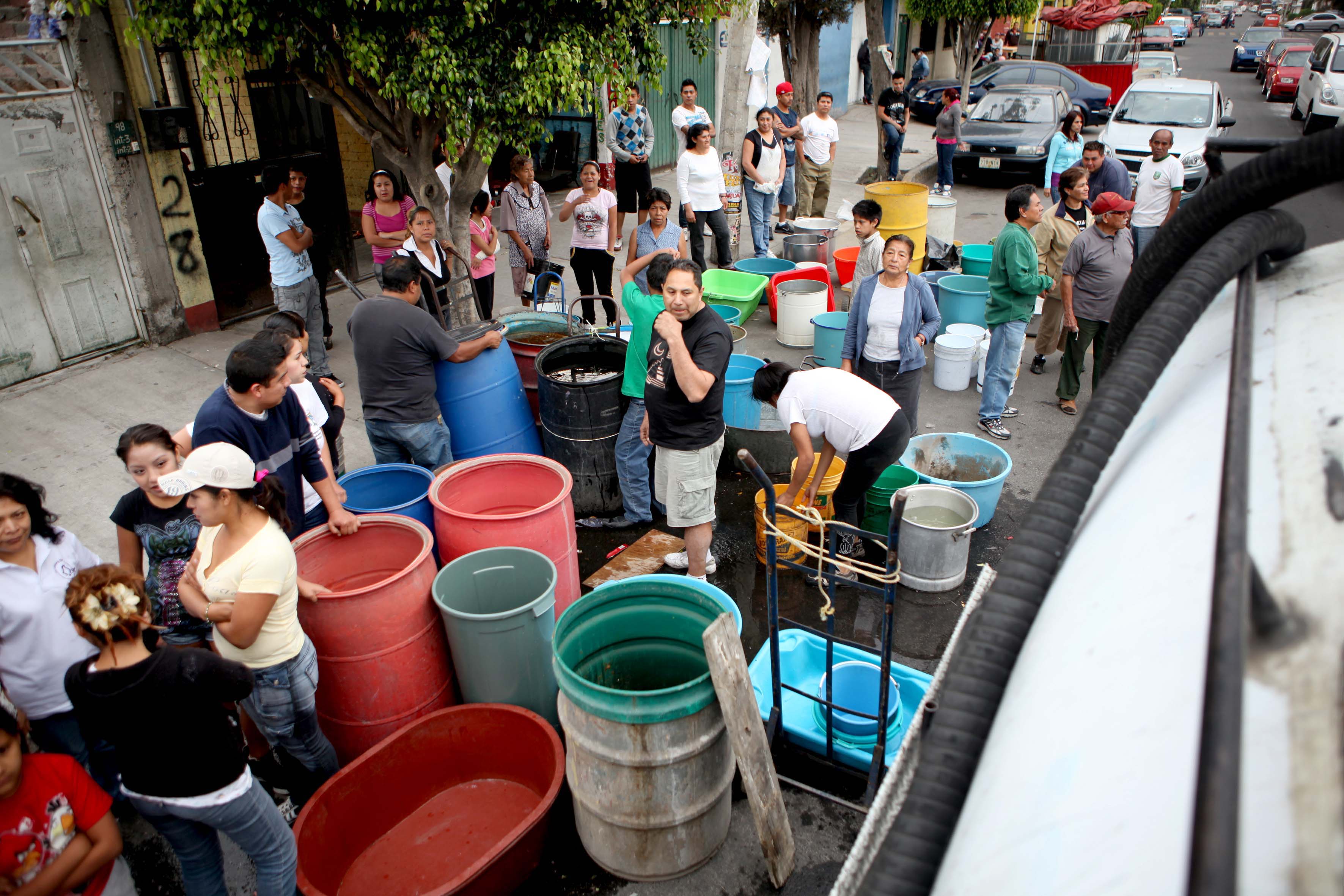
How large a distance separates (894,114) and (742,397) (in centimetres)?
1003

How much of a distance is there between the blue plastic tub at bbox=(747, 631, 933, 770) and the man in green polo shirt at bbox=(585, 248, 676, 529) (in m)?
1.51

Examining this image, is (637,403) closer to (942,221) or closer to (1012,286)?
(1012,286)

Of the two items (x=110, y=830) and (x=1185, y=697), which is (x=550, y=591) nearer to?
(x=110, y=830)

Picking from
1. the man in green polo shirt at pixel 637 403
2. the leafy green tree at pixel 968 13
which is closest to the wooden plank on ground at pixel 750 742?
the man in green polo shirt at pixel 637 403

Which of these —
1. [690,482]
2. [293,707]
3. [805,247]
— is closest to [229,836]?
[293,707]

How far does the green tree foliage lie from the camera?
46.9 feet

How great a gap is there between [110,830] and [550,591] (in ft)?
5.26

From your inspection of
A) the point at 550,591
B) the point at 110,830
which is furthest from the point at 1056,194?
the point at 110,830

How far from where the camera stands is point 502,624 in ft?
10.9

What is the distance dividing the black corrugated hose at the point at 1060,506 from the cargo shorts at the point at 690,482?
3.24 meters

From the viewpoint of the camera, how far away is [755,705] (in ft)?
9.39

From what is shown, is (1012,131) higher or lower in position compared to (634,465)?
higher

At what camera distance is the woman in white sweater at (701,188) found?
8.85m

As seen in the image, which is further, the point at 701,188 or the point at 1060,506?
the point at 701,188
